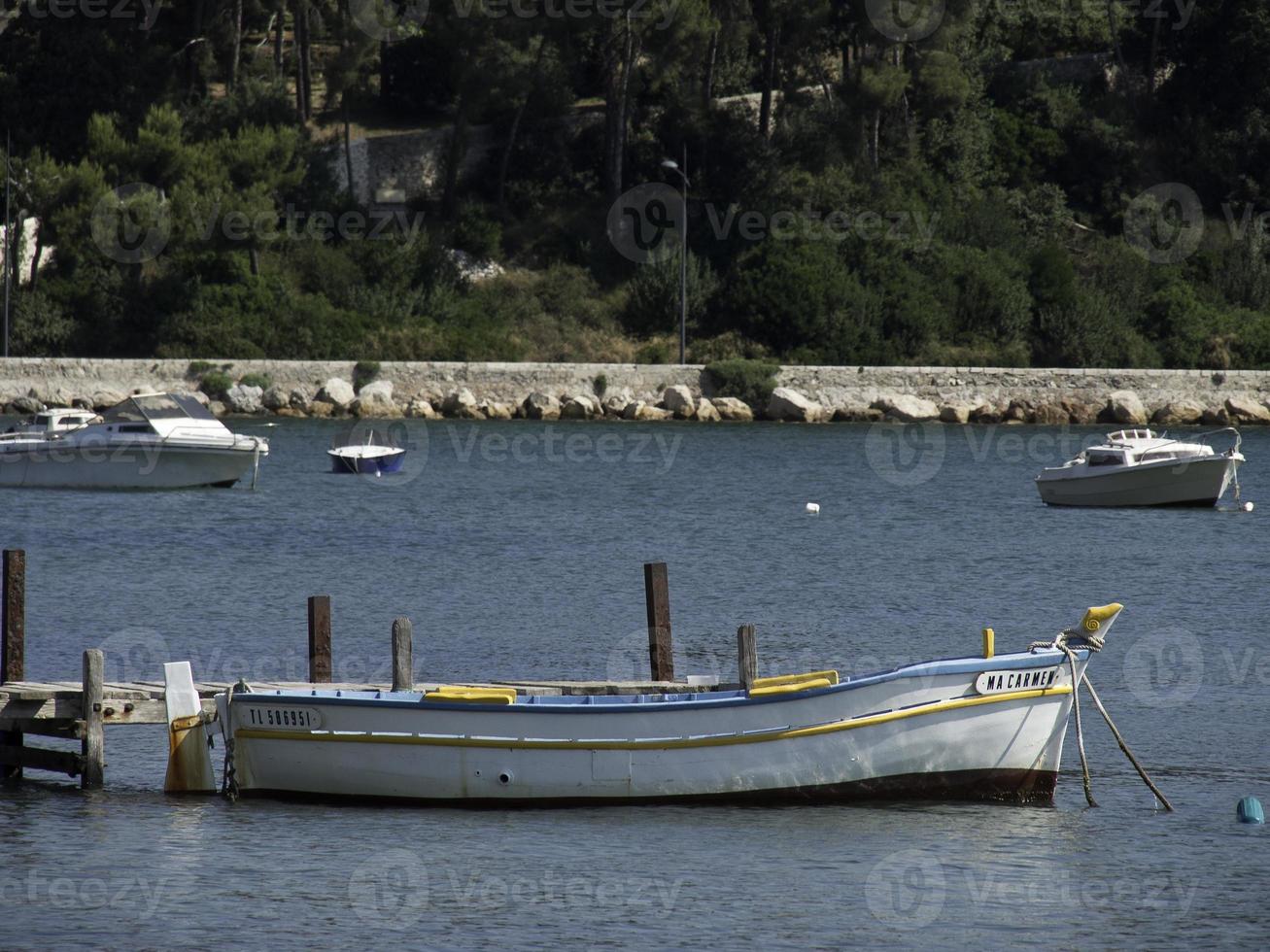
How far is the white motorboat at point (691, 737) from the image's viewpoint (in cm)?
1384

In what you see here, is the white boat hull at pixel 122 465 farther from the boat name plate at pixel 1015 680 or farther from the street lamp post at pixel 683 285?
the boat name plate at pixel 1015 680

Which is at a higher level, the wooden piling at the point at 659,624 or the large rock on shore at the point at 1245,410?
the large rock on shore at the point at 1245,410

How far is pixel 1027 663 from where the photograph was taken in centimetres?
1404

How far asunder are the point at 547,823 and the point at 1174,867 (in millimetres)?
4438

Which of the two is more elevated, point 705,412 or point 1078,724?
point 705,412

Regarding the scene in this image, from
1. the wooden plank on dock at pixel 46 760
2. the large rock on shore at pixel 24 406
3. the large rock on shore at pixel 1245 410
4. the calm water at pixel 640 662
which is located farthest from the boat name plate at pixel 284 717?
the large rock on shore at pixel 1245 410

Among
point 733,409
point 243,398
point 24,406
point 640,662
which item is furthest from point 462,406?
point 640,662

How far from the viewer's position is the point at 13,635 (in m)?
15.8

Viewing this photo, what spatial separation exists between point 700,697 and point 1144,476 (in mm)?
23208

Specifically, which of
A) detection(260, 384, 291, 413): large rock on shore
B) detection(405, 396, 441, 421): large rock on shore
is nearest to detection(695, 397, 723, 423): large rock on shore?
detection(405, 396, 441, 421): large rock on shore

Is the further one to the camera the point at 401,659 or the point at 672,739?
the point at 401,659

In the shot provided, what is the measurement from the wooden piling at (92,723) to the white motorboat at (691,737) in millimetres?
993

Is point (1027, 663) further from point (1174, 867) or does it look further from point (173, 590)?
point (173, 590)

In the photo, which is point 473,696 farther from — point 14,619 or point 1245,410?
point 1245,410
